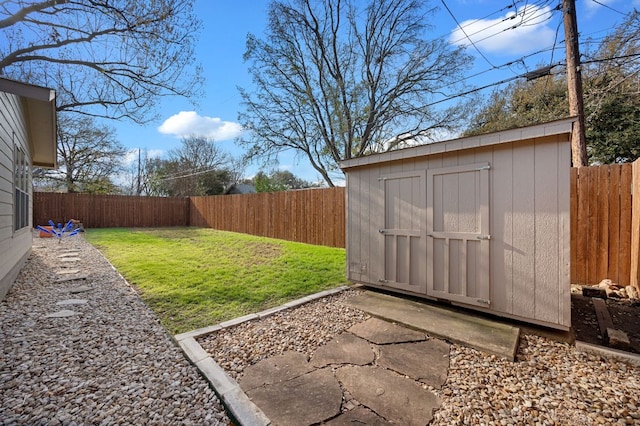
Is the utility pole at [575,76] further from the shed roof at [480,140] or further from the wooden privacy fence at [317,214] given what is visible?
the shed roof at [480,140]

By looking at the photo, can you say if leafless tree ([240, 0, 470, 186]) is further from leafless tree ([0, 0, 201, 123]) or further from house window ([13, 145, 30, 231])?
house window ([13, 145, 30, 231])

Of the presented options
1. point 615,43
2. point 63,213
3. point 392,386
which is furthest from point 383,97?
point 63,213

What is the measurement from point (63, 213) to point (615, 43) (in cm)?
2002

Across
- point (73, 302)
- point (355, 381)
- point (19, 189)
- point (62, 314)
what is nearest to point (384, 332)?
point (355, 381)

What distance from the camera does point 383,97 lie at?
12828mm

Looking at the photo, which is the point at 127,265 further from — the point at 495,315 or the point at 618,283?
the point at 618,283

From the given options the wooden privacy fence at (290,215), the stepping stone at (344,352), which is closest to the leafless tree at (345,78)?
the wooden privacy fence at (290,215)

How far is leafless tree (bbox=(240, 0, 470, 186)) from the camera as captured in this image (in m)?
12.0

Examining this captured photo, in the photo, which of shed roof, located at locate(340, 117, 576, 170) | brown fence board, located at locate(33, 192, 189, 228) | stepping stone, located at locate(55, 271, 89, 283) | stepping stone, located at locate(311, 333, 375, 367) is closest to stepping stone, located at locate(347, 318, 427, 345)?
stepping stone, located at locate(311, 333, 375, 367)

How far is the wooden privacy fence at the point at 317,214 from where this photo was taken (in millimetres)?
3869

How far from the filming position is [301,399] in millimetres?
1769

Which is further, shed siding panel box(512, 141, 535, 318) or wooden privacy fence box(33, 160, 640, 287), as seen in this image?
wooden privacy fence box(33, 160, 640, 287)

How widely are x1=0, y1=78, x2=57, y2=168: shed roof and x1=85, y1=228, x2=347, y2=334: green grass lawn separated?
9.15 ft

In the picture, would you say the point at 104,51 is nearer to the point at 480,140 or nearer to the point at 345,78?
the point at 480,140
